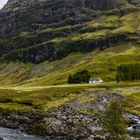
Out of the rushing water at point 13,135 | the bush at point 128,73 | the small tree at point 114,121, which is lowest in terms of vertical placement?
the bush at point 128,73

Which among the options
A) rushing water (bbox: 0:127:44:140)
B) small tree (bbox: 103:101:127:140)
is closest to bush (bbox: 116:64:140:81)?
rushing water (bbox: 0:127:44:140)

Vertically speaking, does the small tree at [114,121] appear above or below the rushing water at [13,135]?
above

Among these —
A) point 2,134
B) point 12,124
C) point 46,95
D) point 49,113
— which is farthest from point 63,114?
point 46,95

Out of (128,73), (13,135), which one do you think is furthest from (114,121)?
(128,73)

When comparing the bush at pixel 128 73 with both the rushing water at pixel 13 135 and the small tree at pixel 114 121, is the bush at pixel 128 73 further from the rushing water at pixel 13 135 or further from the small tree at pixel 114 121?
the small tree at pixel 114 121

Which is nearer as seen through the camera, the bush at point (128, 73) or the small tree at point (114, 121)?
the small tree at point (114, 121)

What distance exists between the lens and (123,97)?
5482 inches

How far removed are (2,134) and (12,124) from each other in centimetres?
1041

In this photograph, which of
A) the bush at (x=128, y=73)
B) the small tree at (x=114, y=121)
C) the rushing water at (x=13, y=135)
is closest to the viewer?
the small tree at (x=114, y=121)

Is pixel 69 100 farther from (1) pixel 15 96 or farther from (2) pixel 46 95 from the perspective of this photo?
(1) pixel 15 96

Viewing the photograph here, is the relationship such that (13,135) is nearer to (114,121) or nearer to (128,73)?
(114,121)

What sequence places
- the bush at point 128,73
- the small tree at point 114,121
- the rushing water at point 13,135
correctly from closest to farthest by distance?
the small tree at point 114,121 → the rushing water at point 13,135 → the bush at point 128,73

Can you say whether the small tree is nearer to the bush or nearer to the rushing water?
the rushing water

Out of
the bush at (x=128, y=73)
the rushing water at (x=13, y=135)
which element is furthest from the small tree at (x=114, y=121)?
the bush at (x=128, y=73)
